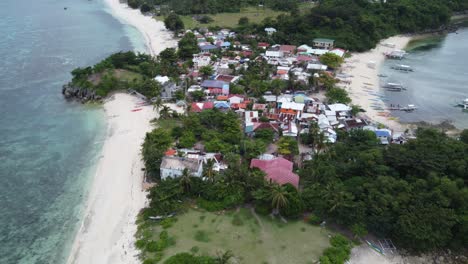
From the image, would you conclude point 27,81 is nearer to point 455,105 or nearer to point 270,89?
point 270,89

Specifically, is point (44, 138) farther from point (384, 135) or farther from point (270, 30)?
point (270, 30)

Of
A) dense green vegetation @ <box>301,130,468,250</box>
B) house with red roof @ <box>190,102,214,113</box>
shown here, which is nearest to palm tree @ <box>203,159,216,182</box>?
dense green vegetation @ <box>301,130,468,250</box>

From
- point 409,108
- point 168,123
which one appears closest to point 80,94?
point 168,123

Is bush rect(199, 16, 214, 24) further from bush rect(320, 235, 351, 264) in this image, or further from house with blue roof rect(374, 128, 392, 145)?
bush rect(320, 235, 351, 264)

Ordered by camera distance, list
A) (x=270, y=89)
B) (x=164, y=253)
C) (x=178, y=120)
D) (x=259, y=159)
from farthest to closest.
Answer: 1. (x=270, y=89)
2. (x=178, y=120)
3. (x=259, y=159)
4. (x=164, y=253)

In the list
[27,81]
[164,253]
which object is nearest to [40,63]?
[27,81]

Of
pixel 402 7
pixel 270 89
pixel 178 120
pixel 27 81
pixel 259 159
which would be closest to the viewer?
pixel 259 159

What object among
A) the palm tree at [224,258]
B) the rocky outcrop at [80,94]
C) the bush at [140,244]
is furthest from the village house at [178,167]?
the rocky outcrop at [80,94]
